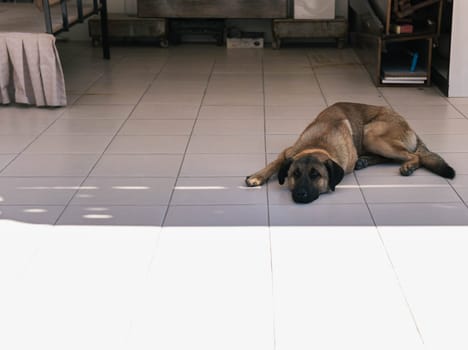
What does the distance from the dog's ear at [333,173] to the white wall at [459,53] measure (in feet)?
8.96

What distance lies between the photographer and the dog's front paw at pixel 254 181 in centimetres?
433

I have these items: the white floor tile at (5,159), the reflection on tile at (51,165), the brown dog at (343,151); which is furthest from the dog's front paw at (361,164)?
the white floor tile at (5,159)

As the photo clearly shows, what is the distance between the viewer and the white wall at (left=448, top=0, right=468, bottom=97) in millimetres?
6246

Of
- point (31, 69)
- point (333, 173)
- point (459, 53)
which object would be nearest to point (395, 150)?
point (333, 173)

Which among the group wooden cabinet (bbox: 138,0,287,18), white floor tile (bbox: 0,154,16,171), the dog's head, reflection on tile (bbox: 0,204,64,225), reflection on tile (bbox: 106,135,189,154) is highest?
wooden cabinet (bbox: 138,0,287,18)
